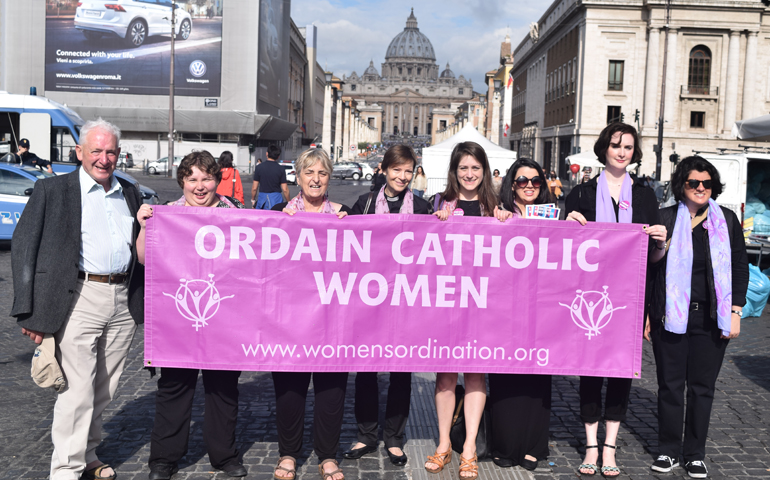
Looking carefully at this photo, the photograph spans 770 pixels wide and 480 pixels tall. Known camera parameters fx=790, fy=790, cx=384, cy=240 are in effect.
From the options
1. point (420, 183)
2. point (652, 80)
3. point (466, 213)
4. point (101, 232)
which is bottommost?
point (101, 232)

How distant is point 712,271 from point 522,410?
135 cm

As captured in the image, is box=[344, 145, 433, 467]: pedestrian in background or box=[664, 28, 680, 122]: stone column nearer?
box=[344, 145, 433, 467]: pedestrian in background

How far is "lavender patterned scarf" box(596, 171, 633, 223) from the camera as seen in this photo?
466 cm

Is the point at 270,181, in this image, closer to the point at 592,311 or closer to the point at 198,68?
the point at 592,311

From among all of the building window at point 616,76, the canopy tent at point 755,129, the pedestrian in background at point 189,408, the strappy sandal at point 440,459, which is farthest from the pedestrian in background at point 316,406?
the building window at point 616,76

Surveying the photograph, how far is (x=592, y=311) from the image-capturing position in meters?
4.67

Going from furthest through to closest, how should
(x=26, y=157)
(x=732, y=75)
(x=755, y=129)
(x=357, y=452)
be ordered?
1. (x=732, y=75)
2. (x=26, y=157)
3. (x=755, y=129)
4. (x=357, y=452)

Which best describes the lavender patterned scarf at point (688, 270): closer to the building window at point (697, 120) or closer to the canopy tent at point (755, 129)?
the canopy tent at point (755, 129)

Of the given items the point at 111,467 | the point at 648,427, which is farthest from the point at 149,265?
the point at 648,427

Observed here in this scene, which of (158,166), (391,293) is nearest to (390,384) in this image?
(391,293)

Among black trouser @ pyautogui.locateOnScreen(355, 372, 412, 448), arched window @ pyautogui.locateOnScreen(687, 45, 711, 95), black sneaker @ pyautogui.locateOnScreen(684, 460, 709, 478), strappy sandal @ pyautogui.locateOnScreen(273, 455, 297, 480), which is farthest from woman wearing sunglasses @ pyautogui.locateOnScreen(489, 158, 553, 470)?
arched window @ pyautogui.locateOnScreen(687, 45, 711, 95)

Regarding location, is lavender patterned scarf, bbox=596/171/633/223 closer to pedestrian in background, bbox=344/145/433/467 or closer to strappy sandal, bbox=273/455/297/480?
pedestrian in background, bbox=344/145/433/467

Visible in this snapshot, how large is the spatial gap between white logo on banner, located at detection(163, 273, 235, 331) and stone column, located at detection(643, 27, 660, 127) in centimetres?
4691

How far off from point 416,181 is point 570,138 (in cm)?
3151
